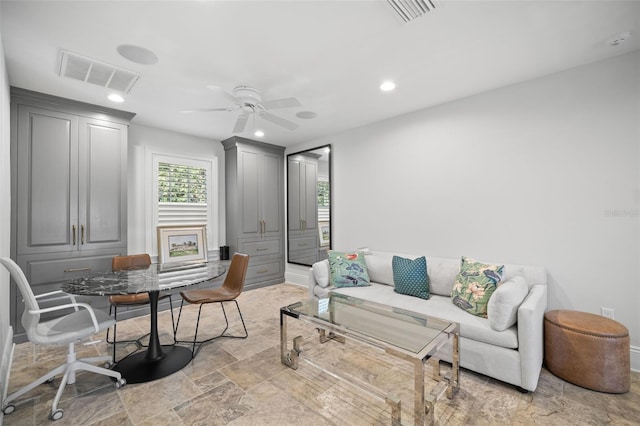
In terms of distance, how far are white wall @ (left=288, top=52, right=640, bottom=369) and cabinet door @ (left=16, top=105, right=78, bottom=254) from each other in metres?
3.87

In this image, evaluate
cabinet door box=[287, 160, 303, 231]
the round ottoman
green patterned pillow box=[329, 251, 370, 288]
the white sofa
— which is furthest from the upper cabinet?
the round ottoman

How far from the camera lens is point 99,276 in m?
2.59

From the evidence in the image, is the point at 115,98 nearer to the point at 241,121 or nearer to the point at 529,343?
the point at 241,121

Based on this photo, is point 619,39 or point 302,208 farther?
point 302,208

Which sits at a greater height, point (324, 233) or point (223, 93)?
point (223, 93)

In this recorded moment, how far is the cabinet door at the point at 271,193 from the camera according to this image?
17.2ft

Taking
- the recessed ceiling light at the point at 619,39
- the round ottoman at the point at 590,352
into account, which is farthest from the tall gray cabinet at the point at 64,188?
the recessed ceiling light at the point at 619,39

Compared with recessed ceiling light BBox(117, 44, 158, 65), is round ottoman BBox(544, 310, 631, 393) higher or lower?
lower

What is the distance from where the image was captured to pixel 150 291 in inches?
81.6

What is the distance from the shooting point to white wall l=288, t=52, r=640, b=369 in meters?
2.40

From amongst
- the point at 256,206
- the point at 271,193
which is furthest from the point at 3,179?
the point at 271,193

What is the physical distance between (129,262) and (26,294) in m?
1.54

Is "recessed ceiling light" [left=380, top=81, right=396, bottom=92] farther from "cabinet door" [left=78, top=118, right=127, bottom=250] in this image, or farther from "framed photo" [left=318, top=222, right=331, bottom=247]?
"cabinet door" [left=78, top=118, right=127, bottom=250]

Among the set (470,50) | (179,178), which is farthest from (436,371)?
(179,178)
